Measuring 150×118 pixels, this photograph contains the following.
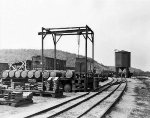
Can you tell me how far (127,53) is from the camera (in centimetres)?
4697

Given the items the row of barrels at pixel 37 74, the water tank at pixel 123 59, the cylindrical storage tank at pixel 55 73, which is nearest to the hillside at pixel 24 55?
the water tank at pixel 123 59

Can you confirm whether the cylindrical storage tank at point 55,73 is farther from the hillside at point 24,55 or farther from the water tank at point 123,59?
the hillside at point 24,55

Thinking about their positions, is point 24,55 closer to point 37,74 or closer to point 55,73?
point 37,74

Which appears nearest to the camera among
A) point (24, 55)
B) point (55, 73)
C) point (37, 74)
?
point (55, 73)

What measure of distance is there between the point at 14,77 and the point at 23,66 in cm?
971

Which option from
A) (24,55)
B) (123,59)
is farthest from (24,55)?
(123,59)

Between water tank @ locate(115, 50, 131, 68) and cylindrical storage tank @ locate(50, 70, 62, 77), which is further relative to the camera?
water tank @ locate(115, 50, 131, 68)

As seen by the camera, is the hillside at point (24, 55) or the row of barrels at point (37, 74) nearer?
the row of barrels at point (37, 74)

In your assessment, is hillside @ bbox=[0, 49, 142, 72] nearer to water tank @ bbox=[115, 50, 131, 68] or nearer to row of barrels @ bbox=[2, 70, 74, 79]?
water tank @ bbox=[115, 50, 131, 68]

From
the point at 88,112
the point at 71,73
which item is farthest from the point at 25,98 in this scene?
the point at 71,73

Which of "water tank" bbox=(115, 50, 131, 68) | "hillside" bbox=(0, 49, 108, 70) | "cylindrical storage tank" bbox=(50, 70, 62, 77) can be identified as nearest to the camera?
"cylindrical storage tank" bbox=(50, 70, 62, 77)

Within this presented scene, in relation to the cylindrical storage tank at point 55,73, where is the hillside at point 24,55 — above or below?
above

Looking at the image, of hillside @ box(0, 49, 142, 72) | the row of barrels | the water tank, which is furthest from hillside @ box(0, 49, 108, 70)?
the row of barrels

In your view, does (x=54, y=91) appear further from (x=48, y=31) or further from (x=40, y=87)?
(x=48, y=31)
